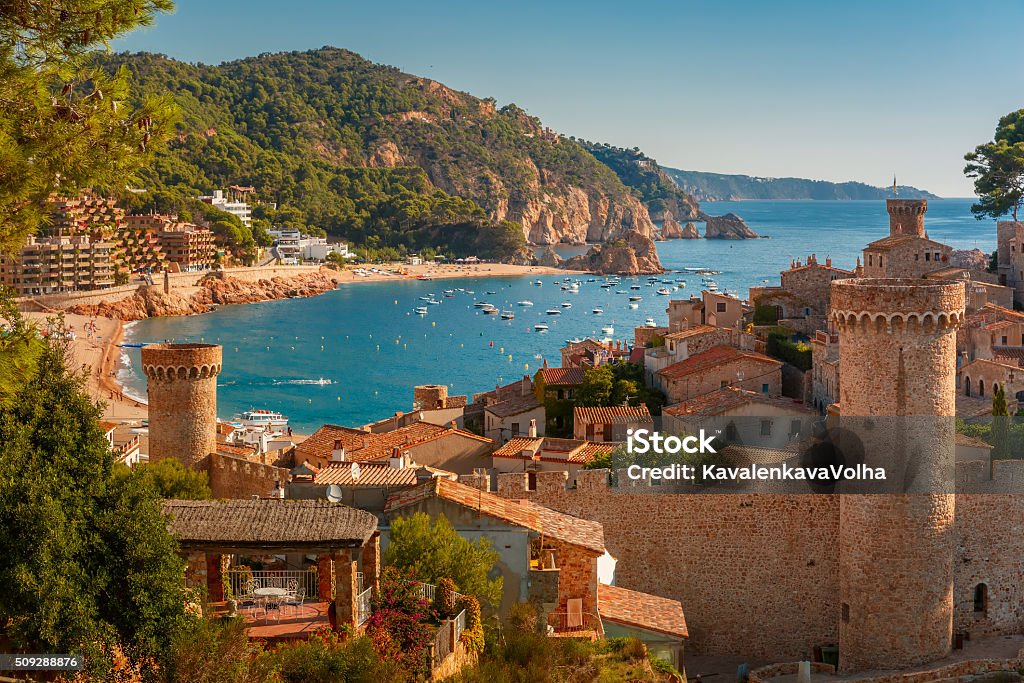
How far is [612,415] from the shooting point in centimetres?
2478

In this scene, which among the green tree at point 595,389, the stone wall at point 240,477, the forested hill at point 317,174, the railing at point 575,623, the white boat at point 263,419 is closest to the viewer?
the railing at point 575,623

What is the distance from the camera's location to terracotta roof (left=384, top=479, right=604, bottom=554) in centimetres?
1240

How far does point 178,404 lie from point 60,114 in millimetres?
10096

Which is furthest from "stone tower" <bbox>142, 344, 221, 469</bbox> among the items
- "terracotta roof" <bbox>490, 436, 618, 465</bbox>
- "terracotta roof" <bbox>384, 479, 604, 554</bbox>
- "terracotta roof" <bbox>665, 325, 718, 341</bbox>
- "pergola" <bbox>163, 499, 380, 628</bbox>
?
"terracotta roof" <bbox>665, 325, 718, 341</bbox>

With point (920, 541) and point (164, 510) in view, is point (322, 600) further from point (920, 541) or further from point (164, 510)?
point (920, 541)

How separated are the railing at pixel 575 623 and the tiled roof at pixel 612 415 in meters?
10.9

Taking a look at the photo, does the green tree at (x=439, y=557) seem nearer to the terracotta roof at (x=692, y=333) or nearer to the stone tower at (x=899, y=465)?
the stone tower at (x=899, y=465)

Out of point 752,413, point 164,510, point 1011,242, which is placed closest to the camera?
point 164,510

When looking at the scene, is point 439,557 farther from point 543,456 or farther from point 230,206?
point 230,206

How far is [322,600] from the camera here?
10.6 metres

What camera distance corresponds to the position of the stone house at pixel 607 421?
77.6 feet

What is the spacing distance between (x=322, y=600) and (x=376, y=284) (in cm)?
11618

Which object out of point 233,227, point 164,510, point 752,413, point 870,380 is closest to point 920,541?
point 870,380

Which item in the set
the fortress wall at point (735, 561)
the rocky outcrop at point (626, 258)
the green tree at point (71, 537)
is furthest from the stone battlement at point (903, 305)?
the rocky outcrop at point (626, 258)
